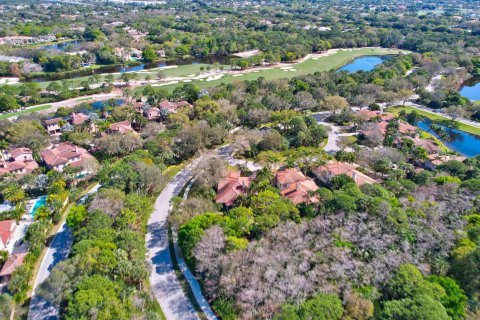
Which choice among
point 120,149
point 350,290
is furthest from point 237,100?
point 350,290

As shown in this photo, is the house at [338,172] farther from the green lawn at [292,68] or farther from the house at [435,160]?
the green lawn at [292,68]

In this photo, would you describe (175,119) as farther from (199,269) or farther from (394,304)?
(394,304)

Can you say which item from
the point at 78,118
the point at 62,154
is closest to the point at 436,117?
the point at 62,154

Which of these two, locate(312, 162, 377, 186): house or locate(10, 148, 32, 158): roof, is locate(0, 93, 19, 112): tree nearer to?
locate(10, 148, 32, 158): roof

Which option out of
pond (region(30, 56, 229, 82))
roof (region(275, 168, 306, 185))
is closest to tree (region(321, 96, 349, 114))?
roof (region(275, 168, 306, 185))

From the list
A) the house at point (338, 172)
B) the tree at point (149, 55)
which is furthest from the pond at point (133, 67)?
the house at point (338, 172)

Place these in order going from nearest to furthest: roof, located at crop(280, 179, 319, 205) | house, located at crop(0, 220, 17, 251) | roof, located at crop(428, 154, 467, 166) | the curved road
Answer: the curved road < house, located at crop(0, 220, 17, 251) < roof, located at crop(280, 179, 319, 205) < roof, located at crop(428, 154, 467, 166)

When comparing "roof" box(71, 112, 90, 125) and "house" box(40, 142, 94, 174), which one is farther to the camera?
"roof" box(71, 112, 90, 125)
